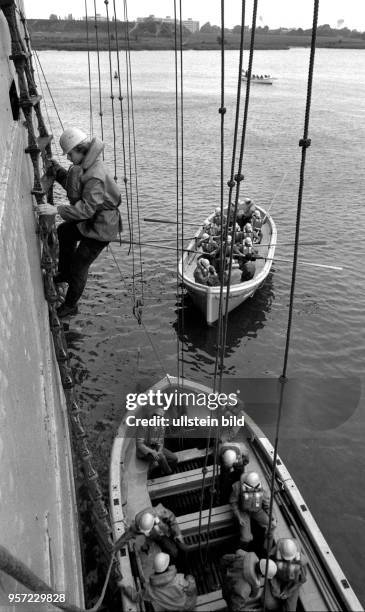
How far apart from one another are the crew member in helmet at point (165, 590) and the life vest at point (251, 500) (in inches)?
56.8

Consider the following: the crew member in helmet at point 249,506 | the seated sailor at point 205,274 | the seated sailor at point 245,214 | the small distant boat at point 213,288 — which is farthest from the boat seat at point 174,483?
the seated sailor at point 245,214

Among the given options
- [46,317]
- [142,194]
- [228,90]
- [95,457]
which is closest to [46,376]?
[46,317]

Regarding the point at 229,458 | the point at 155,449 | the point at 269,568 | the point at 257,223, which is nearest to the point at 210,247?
the point at 257,223

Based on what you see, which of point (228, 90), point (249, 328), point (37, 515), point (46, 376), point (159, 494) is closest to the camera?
point (37, 515)

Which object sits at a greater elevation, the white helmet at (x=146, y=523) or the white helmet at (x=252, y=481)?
the white helmet at (x=146, y=523)

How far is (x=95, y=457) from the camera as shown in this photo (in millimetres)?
8992

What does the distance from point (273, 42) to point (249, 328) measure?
121 meters

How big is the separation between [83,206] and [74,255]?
86 cm

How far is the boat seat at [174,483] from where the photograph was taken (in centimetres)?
729

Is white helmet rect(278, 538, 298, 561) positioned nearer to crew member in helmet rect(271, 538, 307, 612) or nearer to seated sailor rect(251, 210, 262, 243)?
crew member in helmet rect(271, 538, 307, 612)

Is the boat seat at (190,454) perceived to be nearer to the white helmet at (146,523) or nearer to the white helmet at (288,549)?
the white helmet at (146,523)

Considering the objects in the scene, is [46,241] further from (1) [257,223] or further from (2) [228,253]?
(1) [257,223]

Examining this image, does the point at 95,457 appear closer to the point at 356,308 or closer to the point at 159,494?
the point at 159,494

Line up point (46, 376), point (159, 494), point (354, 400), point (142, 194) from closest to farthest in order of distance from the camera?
point (46, 376) → point (159, 494) → point (354, 400) → point (142, 194)
